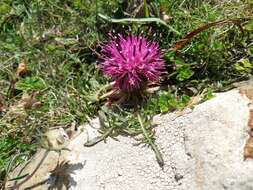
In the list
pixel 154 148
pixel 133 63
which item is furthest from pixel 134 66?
pixel 154 148

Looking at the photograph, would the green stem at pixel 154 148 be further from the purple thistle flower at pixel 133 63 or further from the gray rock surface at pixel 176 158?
the purple thistle flower at pixel 133 63

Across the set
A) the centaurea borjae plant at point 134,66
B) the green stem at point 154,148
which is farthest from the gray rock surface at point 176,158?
the centaurea borjae plant at point 134,66

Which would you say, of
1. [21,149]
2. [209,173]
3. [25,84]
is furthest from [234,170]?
[25,84]

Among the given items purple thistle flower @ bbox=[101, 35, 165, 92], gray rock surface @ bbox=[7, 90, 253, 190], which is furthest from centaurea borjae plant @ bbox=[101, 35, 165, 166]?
gray rock surface @ bbox=[7, 90, 253, 190]

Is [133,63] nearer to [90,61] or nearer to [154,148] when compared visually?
[154,148]

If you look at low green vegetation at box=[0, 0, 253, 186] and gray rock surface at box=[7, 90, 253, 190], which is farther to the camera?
low green vegetation at box=[0, 0, 253, 186]

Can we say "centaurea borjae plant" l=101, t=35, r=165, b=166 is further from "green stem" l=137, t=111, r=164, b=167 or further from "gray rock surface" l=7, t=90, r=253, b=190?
"gray rock surface" l=7, t=90, r=253, b=190

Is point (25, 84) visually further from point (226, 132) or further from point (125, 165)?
point (226, 132)
